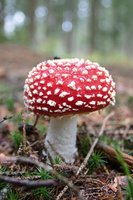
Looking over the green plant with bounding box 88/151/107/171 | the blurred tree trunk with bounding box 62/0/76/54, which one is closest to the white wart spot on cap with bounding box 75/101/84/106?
the green plant with bounding box 88/151/107/171

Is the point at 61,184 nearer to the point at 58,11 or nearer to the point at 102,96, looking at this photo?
the point at 102,96

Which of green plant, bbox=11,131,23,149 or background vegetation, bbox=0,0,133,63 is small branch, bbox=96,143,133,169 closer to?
green plant, bbox=11,131,23,149

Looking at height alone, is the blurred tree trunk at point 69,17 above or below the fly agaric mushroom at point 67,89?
above

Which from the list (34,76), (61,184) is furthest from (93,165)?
(34,76)

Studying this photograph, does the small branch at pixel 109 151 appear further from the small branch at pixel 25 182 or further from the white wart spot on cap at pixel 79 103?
the small branch at pixel 25 182

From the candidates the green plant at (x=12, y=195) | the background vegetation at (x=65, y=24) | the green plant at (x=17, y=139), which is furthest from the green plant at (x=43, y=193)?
the background vegetation at (x=65, y=24)

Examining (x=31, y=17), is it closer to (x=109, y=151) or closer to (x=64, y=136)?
(x=64, y=136)

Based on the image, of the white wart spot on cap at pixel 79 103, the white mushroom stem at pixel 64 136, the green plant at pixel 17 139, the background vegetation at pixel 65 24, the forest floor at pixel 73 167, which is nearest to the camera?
the forest floor at pixel 73 167
